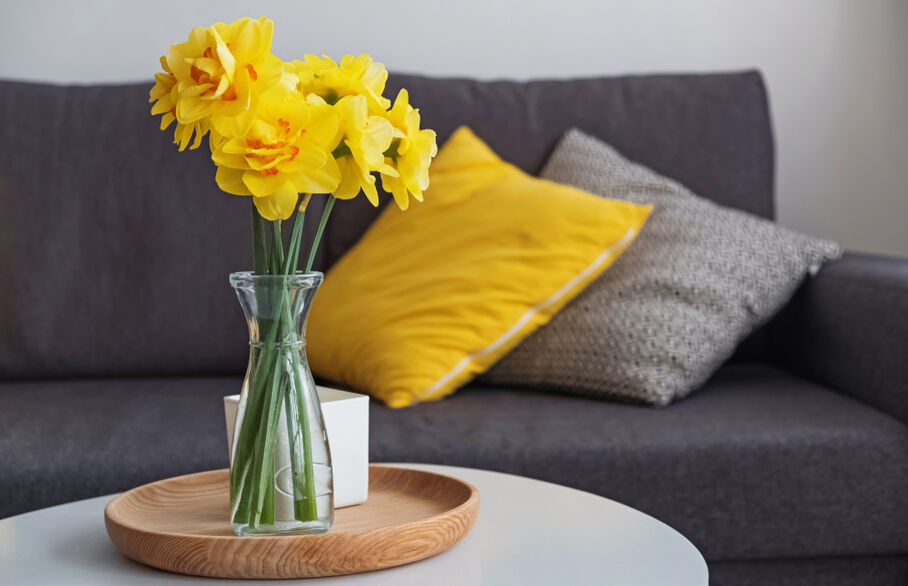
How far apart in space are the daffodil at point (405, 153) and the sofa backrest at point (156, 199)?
40.7 inches

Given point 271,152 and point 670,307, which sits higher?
point 271,152

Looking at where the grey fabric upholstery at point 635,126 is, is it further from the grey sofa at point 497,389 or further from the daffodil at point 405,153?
the daffodil at point 405,153

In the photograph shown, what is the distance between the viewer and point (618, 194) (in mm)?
1665

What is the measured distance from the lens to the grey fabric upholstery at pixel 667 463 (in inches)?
46.9

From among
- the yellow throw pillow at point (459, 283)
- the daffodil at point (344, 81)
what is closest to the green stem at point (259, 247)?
the daffodil at point (344, 81)

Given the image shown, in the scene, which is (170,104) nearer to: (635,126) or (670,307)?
(670,307)

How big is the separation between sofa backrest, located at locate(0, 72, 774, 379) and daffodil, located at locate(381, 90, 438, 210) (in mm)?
1033

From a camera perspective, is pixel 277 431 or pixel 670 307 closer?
pixel 277 431

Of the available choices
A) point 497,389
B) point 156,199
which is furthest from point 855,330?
point 156,199

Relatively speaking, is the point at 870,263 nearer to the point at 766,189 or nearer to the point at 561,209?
the point at 766,189

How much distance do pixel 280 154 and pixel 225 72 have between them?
7cm

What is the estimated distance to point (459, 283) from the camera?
150cm

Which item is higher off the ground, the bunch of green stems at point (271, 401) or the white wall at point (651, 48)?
the white wall at point (651, 48)

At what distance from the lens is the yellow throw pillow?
4.74 feet
